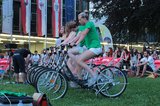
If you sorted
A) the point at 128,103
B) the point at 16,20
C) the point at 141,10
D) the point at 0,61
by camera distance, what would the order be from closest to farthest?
the point at 128,103 → the point at 0,61 → the point at 141,10 → the point at 16,20

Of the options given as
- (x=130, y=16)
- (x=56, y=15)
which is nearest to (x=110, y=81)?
(x=130, y=16)

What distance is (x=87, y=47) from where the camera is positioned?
9.66 m

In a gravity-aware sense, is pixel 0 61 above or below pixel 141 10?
below

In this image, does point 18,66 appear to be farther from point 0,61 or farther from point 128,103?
point 128,103

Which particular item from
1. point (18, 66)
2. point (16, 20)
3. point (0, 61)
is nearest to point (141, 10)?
point (0, 61)

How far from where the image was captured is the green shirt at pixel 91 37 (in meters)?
9.36

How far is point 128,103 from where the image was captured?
334 inches

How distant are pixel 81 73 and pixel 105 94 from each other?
76 centimetres

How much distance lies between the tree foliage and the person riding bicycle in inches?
720

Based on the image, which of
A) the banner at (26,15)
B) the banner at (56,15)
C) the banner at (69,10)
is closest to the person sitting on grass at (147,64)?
the banner at (69,10)

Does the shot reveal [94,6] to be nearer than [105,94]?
No

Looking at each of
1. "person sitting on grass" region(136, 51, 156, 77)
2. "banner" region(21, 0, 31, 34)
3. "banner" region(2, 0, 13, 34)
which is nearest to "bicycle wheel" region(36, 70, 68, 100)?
"person sitting on grass" region(136, 51, 156, 77)

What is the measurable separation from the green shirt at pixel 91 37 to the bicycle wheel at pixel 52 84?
1.01m

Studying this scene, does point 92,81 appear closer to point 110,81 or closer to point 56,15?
point 110,81
